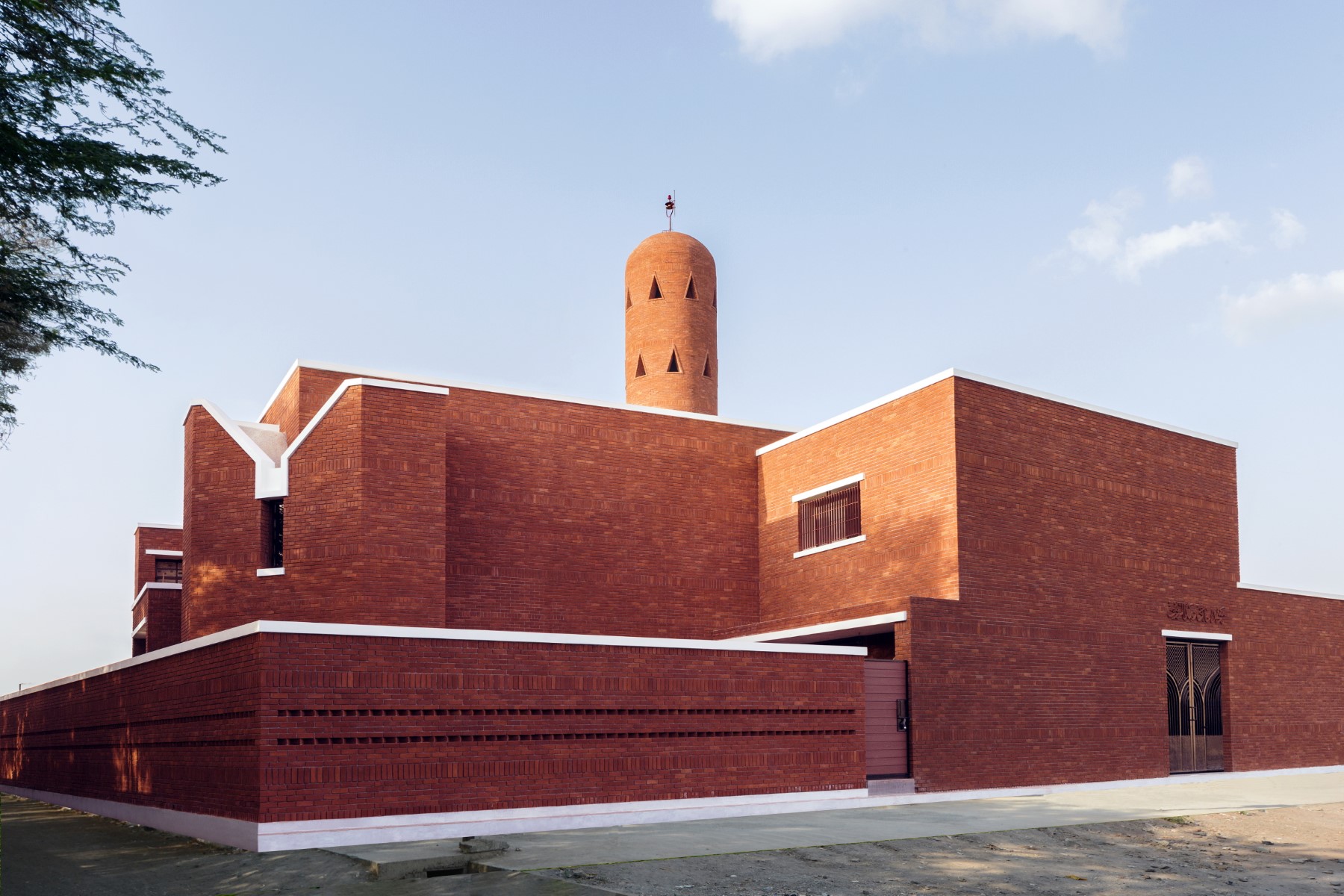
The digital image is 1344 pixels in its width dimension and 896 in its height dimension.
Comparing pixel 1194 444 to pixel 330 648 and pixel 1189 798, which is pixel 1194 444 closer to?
pixel 1189 798

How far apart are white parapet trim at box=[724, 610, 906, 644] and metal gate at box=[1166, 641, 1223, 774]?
22.7 ft

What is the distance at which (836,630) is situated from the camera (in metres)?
20.9

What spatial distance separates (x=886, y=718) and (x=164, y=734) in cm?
1080

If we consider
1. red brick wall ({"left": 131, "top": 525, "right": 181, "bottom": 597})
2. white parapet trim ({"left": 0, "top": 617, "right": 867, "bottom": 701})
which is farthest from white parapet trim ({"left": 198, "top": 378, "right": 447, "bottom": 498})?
red brick wall ({"left": 131, "top": 525, "right": 181, "bottom": 597})

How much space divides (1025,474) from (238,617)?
14275 millimetres

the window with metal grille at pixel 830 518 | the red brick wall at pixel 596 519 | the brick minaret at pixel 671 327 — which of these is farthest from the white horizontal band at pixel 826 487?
the brick minaret at pixel 671 327

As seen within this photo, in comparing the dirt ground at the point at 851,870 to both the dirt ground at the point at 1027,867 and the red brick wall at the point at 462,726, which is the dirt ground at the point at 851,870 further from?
the red brick wall at the point at 462,726

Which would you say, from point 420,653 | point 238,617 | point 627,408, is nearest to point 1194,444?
point 627,408

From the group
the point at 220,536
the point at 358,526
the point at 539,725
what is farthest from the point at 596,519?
the point at 539,725

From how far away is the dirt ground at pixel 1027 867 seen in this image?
34.5 feet

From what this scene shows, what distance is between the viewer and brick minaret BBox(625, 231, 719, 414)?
3319 centimetres

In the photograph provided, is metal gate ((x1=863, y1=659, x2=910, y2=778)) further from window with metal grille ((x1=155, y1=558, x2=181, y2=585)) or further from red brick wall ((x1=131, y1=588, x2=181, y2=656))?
window with metal grille ((x1=155, y1=558, x2=181, y2=585))

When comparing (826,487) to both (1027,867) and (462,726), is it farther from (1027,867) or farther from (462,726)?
(1027,867)

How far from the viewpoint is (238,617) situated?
70.1ft
